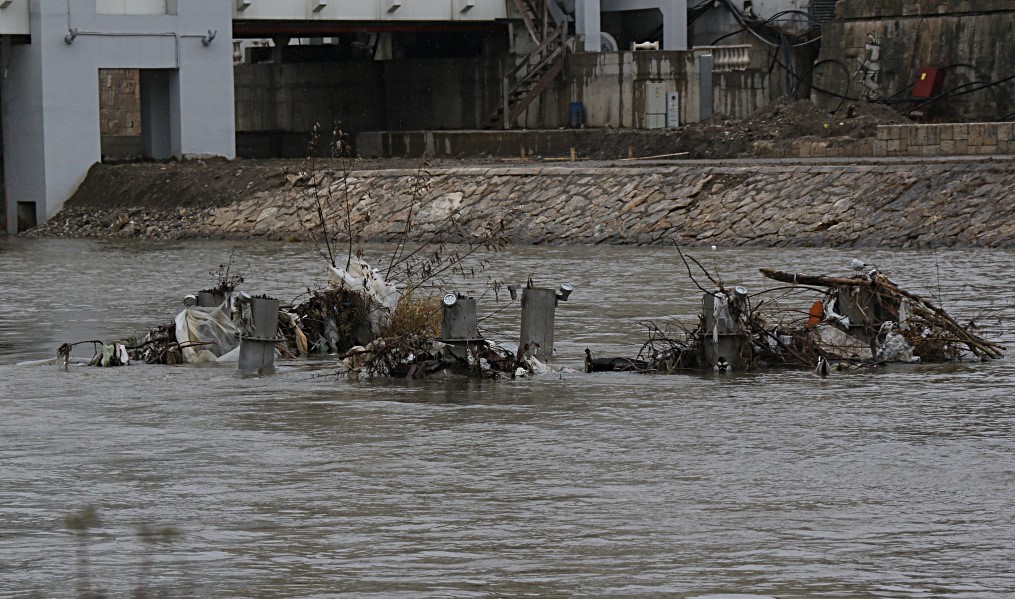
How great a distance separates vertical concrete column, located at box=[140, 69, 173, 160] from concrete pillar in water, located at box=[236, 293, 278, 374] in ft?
108

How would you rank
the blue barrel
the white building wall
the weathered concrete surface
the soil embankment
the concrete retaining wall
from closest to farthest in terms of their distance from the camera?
the soil embankment, the white building wall, the weathered concrete surface, the concrete retaining wall, the blue barrel

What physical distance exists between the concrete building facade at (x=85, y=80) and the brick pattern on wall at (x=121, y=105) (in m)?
19.0

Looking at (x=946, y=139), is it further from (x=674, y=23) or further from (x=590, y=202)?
(x=674, y=23)

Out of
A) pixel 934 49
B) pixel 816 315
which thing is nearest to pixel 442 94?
pixel 934 49

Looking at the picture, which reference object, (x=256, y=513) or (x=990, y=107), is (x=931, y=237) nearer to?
(x=990, y=107)

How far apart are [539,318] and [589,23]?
3813cm

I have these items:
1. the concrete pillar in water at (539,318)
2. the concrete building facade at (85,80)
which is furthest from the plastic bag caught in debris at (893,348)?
the concrete building facade at (85,80)

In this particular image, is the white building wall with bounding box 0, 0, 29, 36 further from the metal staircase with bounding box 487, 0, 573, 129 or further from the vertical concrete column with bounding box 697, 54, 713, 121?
the vertical concrete column with bounding box 697, 54, 713, 121

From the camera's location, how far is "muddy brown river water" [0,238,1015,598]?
29.1 feet

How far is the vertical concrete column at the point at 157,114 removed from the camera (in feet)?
161

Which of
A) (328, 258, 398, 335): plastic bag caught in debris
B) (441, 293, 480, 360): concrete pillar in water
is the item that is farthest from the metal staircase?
(441, 293, 480, 360): concrete pillar in water

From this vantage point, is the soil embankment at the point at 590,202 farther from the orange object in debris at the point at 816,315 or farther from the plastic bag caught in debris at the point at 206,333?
the orange object in debris at the point at 816,315

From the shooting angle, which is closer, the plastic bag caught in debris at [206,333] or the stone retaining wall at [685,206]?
the plastic bag caught in debris at [206,333]

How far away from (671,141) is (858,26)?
19.9ft
